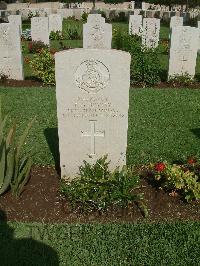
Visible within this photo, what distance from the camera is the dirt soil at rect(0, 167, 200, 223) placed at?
14.7ft

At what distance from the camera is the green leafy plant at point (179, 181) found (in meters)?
4.65

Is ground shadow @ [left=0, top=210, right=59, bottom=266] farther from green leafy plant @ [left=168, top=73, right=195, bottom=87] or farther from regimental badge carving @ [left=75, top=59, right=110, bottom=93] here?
green leafy plant @ [left=168, top=73, right=195, bottom=87]

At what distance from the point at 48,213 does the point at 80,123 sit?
117 centimetres

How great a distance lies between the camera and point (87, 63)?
15.0 ft

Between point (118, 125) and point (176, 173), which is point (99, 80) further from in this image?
point (176, 173)

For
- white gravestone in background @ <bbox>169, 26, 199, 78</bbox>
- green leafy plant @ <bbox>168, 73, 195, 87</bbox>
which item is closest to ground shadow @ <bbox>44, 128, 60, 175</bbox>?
green leafy plant @ <bbox>168, 73, 195, 87</bbox>

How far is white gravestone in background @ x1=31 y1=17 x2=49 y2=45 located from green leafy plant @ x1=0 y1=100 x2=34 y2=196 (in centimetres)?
1222

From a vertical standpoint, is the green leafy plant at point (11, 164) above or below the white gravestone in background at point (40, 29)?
below

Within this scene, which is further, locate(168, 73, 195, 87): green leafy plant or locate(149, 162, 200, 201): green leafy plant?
locate(168, 73, 195, 87): green leafy plant

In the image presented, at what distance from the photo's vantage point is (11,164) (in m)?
4.54

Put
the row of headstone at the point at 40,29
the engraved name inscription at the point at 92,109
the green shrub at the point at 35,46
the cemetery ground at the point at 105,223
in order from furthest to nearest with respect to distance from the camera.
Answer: the row of headstone at the point at 40,29
the green shrub at the point at 35,46
the engraved name inscription at the point at 92,109
the cemetery ground at the point at 105,223

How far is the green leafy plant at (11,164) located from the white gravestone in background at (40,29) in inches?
481

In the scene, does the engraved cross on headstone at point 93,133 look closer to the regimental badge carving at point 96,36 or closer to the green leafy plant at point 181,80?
the green leafy plant at point 181,80

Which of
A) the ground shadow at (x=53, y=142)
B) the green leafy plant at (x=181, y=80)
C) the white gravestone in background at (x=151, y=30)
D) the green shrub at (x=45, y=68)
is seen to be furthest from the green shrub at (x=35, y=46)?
the ground shadow at (x=53, y=142)
